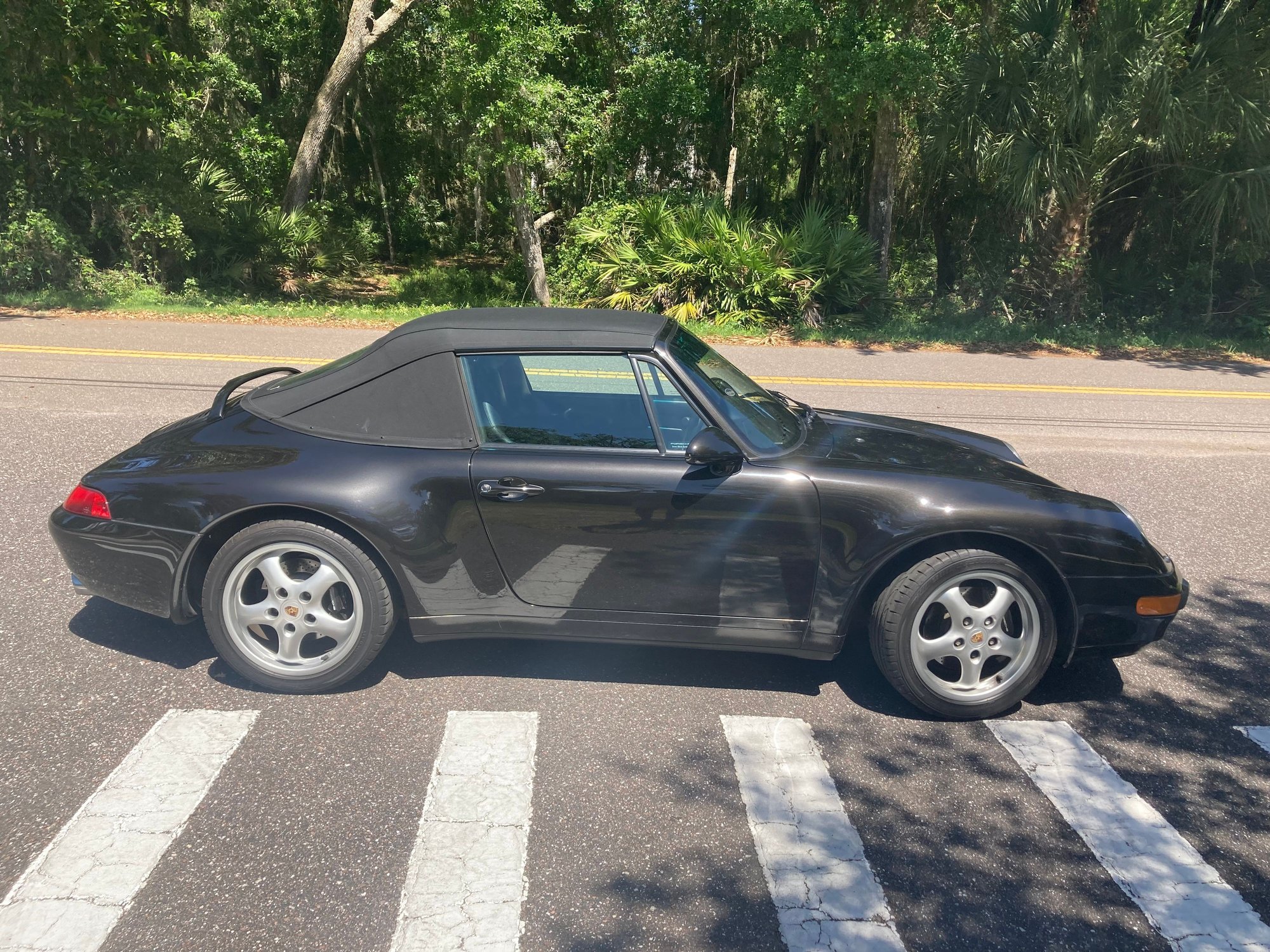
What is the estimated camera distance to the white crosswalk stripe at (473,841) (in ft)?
8.74

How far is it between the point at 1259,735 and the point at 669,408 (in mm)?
2622

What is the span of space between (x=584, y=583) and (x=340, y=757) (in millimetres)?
1088

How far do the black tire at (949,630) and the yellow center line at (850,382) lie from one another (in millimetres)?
7236

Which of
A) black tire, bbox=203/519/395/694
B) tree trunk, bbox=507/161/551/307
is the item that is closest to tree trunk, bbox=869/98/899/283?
tree trunk, bbox=507/161/551/307

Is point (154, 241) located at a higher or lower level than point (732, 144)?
lower

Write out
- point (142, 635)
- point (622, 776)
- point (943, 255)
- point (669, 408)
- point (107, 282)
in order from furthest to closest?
1. point (943, 255)
2. point (107, 282)
3. point (142, 635)
4. point (669, 408)
5. point (622, 776)

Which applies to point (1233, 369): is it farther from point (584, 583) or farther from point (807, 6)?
point (584, 583)

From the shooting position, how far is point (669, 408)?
3.91 m

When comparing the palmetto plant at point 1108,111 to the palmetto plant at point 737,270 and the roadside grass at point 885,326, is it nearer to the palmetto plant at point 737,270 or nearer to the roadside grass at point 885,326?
the roadside grass at point 885,326

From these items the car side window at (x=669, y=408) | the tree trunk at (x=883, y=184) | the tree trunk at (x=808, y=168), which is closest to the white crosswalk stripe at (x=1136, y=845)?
the car side window at (x=669, y=408)

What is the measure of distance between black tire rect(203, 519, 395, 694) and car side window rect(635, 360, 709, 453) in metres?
1.26

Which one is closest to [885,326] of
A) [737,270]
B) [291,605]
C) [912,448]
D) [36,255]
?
[737,270]

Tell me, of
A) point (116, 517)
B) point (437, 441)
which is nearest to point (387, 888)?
point (437, 441)

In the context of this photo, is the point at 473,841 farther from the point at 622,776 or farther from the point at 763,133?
the point at 763,133
